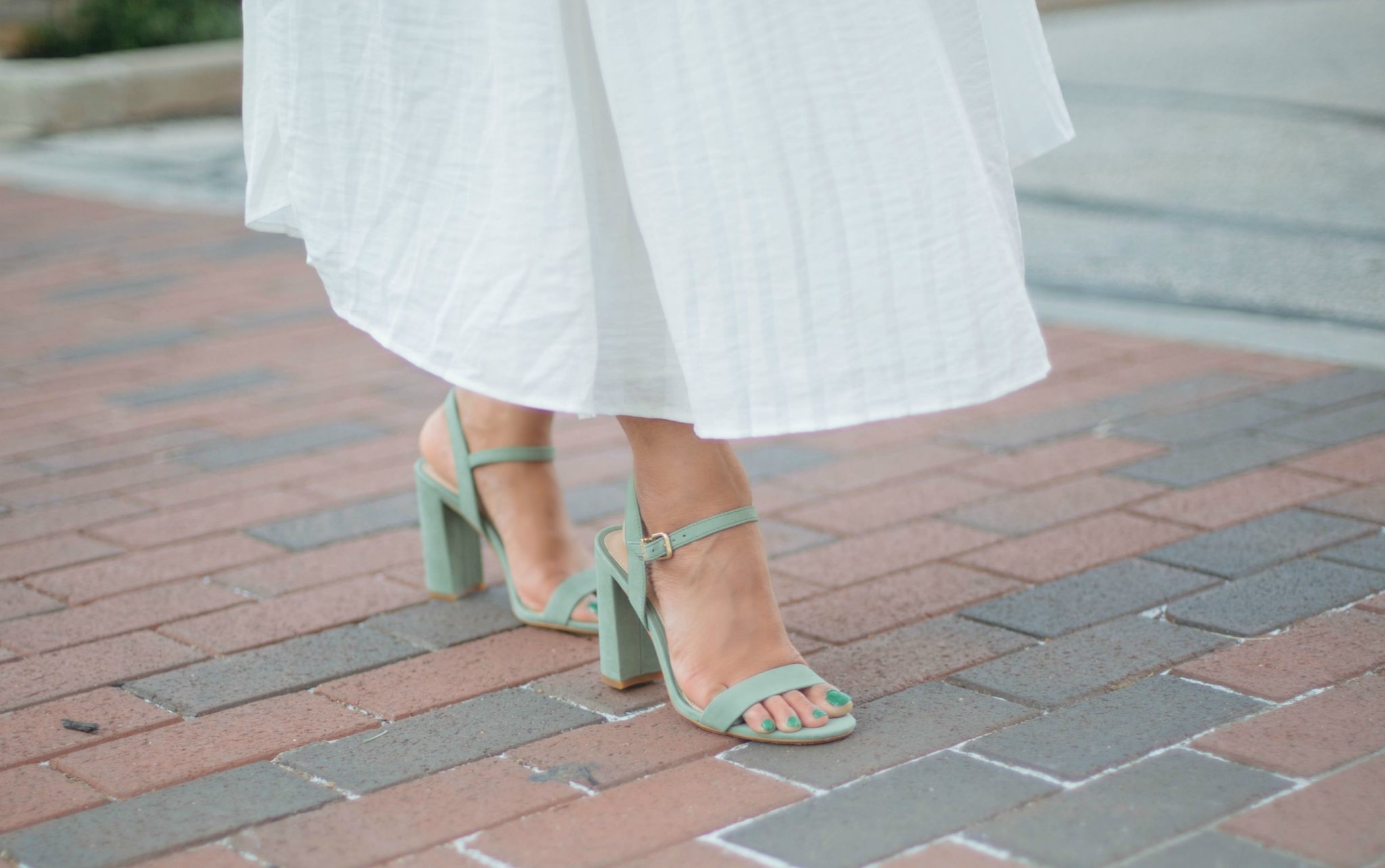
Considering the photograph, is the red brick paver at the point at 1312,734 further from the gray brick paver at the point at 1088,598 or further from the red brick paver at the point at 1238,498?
the red brick paver at the point at 1238,498

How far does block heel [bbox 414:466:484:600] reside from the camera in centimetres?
215

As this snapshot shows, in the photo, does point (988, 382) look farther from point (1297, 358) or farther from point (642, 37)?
point (1297, 358)

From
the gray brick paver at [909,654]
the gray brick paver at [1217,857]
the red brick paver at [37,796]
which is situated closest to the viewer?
the gray brick paver at [1217,857]

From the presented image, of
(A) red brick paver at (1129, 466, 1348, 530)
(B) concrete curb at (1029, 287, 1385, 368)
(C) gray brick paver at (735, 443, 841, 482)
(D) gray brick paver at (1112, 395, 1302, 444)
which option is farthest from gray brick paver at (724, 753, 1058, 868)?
(B) concrete curb at (1029, 287, 1385, 368)

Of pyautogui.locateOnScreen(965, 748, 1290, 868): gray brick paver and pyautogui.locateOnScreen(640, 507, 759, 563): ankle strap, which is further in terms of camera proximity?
pyautogui.locateOnScreen(640, 507, 759, 563): ankle strap

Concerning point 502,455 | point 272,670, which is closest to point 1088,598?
point 502,455

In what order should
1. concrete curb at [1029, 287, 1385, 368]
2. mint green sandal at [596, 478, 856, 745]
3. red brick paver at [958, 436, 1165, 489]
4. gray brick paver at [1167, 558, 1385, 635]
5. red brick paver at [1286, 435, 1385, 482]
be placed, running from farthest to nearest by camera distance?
1. concrete curb at [1029, 287, 1385, 368]
2. red brick paver at [958, 436, 1165, 489]
3. red brick paver at [1286, 435, 1385, 482]
4. gray brick paver at [1167, 558, 1385, 635]
5. mint green sandal at [596, 478, 856, 745]

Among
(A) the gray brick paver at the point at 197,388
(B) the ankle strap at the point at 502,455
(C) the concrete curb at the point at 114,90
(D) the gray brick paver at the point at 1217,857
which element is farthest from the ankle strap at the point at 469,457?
(C) the concrete curb at the point at 114,90

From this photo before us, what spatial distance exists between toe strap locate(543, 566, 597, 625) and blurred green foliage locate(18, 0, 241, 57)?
343 inches

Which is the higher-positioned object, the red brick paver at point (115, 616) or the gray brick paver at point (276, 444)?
the gray brick paver at point (276, 444)

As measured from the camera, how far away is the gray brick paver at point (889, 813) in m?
1.38

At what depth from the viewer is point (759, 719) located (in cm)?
162

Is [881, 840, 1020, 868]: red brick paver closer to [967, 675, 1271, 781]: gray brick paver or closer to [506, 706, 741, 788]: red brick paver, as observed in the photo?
[967, 675, 1271, 781]: gray brick paver

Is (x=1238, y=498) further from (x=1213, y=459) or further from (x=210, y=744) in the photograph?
(x=210, y=744)
